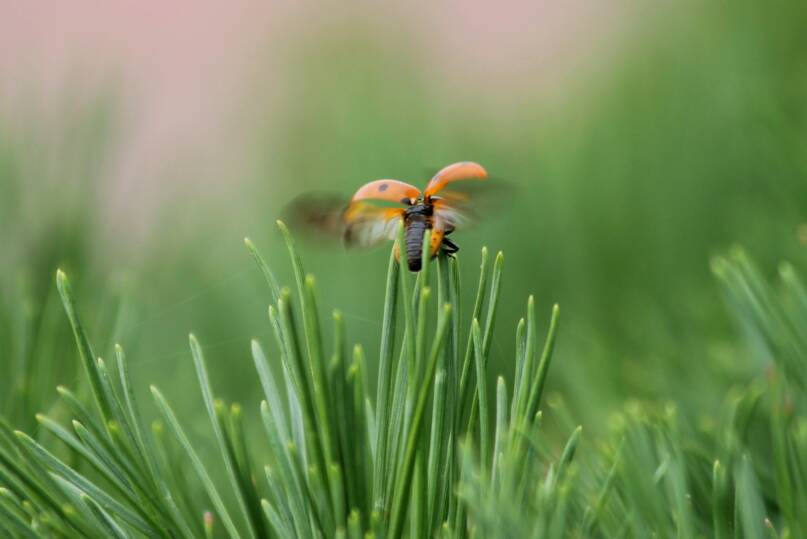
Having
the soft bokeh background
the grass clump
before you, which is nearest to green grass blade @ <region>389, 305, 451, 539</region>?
the grass clump

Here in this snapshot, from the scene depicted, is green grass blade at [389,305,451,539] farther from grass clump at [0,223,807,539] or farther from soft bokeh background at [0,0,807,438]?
soft bokeh background at [0,0,807,438]

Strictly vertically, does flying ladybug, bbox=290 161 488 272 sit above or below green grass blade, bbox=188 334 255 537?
above

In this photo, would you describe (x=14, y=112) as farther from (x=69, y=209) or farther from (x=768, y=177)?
(x=768, y=177)

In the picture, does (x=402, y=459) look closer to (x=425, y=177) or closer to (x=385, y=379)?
(x=385, y=379)

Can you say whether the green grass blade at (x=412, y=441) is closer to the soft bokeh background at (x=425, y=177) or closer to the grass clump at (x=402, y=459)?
the grass clump at (x=402, y=459)

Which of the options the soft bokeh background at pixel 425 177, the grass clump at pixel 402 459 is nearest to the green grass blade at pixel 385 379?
the grass clump at pixel 402 459

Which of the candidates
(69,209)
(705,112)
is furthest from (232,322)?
(705,112)
